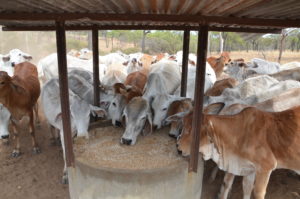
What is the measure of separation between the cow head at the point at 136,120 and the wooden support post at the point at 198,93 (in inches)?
37.2

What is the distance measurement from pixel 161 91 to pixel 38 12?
10.4 feet

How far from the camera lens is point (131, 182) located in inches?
132

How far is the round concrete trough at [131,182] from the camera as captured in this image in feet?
11.0

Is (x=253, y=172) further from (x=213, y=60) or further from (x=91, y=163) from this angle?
(x=213, y=60)

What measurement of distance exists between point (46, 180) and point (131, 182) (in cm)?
246

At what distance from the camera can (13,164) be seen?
226 inches

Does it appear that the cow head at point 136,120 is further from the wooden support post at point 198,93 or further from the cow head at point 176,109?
the wooden support post at point 198,93

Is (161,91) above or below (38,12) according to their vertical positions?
below

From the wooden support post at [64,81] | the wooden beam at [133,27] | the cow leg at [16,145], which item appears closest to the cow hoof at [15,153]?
the cow leg at [16,145]

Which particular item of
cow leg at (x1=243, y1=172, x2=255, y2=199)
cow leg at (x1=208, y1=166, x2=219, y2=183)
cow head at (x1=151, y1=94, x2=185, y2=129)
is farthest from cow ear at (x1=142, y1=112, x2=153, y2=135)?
cow leg at (x1=243, y1=172, x2=255, y2=199)

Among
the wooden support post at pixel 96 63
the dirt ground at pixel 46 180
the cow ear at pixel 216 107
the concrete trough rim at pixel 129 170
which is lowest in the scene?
the dirt ground at pixel 46 180

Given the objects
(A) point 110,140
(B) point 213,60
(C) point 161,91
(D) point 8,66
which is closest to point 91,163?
(A) point 110,140

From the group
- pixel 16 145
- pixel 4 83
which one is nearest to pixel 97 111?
pixel 4 83

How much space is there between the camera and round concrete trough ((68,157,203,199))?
132 inches
